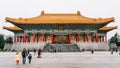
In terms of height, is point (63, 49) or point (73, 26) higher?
point (73, 26)

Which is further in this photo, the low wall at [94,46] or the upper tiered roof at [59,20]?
the upper tiered roof at [59,20]

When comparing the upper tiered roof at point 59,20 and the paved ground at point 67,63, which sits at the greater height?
the upper tiered roof at point 59,20

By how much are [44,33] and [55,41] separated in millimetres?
3674

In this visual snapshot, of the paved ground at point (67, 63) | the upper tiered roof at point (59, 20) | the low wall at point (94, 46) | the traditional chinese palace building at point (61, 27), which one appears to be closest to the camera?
the paved ground at point (67, 63)

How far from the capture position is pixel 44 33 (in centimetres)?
6819

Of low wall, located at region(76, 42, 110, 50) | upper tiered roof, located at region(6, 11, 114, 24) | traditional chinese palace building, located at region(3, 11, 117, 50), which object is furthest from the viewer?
traditional chinese palace building, located at region(3, 11, 117, 50)

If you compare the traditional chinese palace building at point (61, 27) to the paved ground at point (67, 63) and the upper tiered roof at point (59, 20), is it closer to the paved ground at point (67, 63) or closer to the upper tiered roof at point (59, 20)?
the upper tiered roof at point (59, 20)

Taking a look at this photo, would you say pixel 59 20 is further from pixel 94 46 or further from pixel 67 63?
pixel 67 63

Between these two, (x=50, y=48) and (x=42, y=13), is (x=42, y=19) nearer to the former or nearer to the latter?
(x=42, y=13)

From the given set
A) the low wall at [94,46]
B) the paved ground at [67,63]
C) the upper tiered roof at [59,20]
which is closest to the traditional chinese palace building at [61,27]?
the upper tiered roof at [59,20]

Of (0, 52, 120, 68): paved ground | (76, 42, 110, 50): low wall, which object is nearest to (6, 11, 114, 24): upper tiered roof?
(76, 42, 110, 50): low wall

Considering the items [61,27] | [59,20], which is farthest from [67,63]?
[61,27]

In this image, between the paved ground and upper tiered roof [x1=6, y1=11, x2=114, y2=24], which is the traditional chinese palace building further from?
the paved ground

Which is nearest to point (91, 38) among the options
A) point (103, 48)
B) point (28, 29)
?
point (103, 48)
